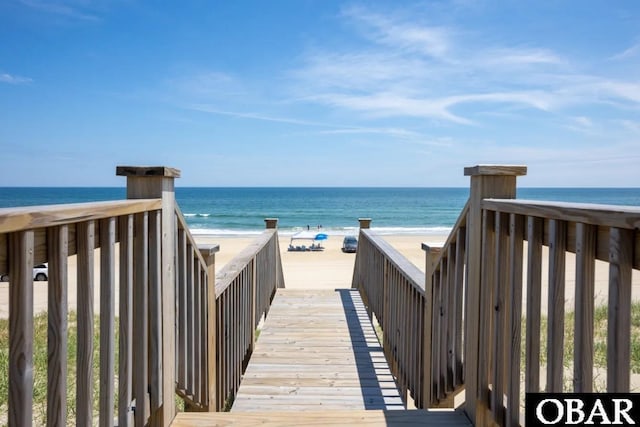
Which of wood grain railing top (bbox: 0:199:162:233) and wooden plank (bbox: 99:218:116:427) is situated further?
wooden plank (bbox: 99:218:116:427)

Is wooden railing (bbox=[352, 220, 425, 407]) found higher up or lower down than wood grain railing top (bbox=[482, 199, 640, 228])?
lower down

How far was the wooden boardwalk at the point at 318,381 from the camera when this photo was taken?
7.05 ft

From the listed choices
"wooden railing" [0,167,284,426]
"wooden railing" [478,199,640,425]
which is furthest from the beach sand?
"wooden railing" [478,199,640,425]

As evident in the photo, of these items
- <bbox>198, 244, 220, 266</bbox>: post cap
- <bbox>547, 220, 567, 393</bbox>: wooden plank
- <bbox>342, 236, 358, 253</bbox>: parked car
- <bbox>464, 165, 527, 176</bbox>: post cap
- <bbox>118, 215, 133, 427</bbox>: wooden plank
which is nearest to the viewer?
<bbox>547, 220, 567, 393</bbox>: wooden plank

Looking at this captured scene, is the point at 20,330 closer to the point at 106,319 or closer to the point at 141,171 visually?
the point at 106,319

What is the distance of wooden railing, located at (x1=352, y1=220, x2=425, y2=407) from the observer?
289cm

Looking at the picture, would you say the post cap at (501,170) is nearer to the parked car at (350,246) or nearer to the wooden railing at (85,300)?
the wooden railing at (85,300)

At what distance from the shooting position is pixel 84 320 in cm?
126

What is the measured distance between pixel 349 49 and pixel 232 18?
28.8 ft

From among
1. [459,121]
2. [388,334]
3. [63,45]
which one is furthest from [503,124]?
[388,334]

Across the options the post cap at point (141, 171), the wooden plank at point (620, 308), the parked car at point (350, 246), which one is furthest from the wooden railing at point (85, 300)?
the parked car at point (350, 246)

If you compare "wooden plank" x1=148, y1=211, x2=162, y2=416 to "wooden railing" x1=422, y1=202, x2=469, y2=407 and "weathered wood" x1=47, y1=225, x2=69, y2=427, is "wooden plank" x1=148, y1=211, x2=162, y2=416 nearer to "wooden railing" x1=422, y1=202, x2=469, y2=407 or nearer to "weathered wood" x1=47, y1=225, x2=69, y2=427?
"weathered wood" x1=47, y1=225, x2=69, y2=427

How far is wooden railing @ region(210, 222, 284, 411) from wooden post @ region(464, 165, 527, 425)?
56.2 inches

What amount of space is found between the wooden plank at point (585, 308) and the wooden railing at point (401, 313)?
1.59 meters
